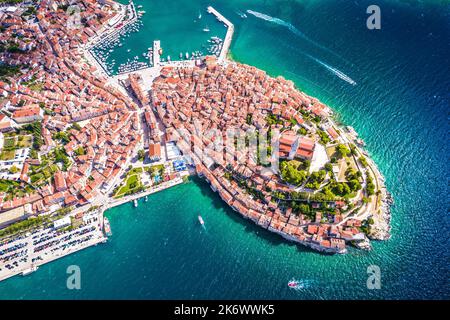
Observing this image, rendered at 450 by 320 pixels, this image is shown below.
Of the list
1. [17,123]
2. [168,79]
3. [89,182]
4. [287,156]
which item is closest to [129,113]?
[168,79]

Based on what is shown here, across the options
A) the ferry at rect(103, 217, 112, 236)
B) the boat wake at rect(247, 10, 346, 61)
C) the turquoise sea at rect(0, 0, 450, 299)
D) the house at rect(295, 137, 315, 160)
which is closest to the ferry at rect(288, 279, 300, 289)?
the turquoise sea at rect(0, 0, 450, 299)

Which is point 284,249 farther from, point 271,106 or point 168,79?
point 168,79

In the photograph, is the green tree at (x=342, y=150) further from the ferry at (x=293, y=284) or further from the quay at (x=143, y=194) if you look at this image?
the quay at (x=143, y=194)

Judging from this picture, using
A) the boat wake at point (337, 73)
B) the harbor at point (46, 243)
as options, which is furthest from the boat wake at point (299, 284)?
→ the boat wake at point (337, 73)

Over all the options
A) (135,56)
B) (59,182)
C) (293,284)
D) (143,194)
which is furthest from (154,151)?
(293,284)

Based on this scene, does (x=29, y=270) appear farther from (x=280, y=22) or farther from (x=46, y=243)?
(x=280, y=22)

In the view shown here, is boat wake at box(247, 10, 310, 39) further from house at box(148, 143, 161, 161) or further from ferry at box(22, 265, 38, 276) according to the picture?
ferry at box(22, 265, 38, 276)
